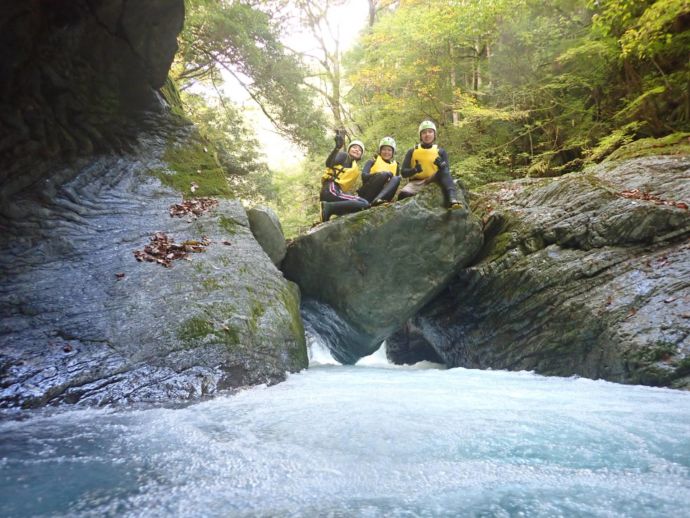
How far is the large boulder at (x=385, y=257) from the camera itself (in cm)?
691

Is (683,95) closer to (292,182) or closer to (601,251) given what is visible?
(601,251)

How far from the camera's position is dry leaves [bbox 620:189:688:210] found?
5546 mm

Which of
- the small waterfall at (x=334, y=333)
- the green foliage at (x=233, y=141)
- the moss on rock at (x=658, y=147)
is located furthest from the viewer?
the green foliage at (x=233, y=141)

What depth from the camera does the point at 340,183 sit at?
27.0ft

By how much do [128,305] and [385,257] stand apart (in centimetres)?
410

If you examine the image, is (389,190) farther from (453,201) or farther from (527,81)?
(527,81)

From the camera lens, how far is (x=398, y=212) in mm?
6891

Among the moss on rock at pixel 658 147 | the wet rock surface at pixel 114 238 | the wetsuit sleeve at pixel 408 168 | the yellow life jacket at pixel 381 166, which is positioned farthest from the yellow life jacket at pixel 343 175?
the moss on rock at pixel 658 147

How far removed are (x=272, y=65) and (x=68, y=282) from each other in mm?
8308

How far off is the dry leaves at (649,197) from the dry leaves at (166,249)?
636 centimetres

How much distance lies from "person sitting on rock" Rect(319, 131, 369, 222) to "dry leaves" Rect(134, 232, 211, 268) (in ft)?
9.39

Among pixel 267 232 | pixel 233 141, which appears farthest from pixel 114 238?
pixel 233 141

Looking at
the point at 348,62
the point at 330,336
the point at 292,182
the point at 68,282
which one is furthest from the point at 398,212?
the point at 348,62

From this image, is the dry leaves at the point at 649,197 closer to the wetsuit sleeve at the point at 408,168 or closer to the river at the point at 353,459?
the river at the point at 353,459
